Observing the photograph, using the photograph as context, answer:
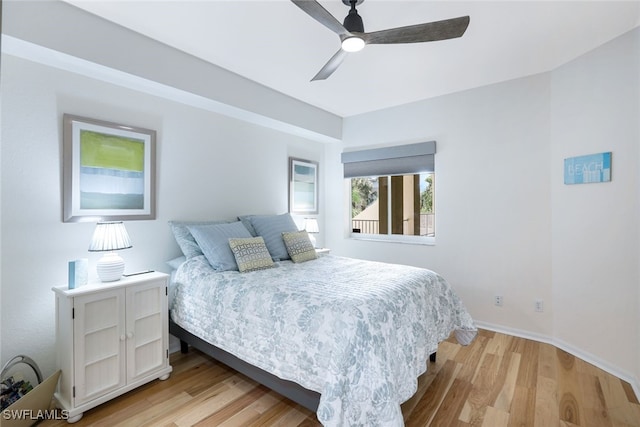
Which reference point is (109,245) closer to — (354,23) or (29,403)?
(29,403)

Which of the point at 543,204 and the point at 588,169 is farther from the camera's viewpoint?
the point at 543,204

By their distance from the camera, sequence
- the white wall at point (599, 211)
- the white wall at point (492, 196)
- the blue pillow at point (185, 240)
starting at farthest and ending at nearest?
the white wall at point (492, 196) → the blue pillow at point (185, 240) → the white wall at point (599, 211)

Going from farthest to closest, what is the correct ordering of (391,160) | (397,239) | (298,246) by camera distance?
(397,239) → (391,160) → (298,246)

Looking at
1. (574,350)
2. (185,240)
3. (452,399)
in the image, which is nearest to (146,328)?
(185,240)

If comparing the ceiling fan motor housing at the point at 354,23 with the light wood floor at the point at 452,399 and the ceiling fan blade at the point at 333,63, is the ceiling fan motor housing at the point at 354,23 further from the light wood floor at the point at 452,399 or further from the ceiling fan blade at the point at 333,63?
the light wood floor at the point at 452,399

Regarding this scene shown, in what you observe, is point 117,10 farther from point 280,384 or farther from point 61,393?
point 280,384

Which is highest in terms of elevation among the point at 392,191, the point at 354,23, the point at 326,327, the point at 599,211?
the point at 354,23

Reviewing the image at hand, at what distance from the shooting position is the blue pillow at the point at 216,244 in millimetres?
2680

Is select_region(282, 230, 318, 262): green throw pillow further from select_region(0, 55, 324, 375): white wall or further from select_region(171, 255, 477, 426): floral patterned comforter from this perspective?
select_region(0, 55, 324, 375): white wall

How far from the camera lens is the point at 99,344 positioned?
2127 millimetres

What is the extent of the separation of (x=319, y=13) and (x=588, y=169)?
252 centimetres

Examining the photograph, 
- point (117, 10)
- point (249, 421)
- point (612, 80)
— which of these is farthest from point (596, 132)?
point (117, 10)

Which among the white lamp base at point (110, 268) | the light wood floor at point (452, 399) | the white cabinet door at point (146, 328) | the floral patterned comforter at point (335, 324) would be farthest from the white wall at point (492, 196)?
the white lamp base at point (110, 268)

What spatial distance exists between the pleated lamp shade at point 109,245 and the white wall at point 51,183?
0.29 metres
